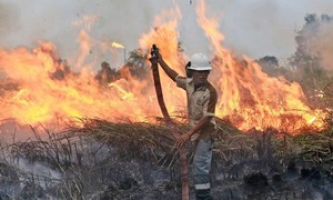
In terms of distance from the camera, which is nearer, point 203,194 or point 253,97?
point 203,194

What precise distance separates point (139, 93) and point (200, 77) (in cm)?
411

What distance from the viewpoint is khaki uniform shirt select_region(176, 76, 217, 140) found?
6828 mm

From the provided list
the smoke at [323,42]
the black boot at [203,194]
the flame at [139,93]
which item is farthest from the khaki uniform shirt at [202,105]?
the smoke at [323,42]

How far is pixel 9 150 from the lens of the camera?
837cm

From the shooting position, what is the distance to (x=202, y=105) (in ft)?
22.7

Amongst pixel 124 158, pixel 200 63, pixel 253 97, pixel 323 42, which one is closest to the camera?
pixel 200 63

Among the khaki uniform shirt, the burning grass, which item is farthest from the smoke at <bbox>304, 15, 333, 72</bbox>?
the khaki uniform shirt

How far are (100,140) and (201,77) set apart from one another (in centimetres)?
236

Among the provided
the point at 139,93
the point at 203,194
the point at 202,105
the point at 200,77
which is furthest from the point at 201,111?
the point at 139,93

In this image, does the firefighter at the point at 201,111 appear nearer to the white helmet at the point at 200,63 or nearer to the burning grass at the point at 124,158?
the white helmet at the point at 200,63

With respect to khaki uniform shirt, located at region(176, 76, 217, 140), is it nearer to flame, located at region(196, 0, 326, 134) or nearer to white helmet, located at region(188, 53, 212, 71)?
white helmet, located at region(188, 53, 212, 71)

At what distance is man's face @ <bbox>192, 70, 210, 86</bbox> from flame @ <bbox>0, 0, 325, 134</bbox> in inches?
95.2

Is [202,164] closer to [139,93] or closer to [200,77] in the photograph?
[200,77]

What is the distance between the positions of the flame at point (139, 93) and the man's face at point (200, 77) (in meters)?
2.42
